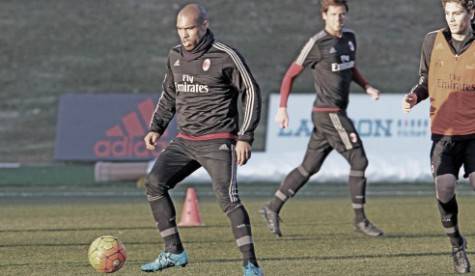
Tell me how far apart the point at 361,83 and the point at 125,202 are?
556cm

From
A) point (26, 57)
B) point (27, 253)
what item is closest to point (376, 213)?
point (27, 253)

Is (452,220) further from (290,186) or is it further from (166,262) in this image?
(290,186)

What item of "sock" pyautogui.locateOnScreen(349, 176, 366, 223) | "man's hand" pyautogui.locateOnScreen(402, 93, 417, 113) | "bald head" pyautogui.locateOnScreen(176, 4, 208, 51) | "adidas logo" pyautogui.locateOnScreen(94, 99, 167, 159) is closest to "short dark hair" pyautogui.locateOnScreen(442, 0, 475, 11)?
"man's hand" pyautogui.locateOnScreen(402, 93, 417, 113)

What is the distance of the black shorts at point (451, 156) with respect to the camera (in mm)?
9664

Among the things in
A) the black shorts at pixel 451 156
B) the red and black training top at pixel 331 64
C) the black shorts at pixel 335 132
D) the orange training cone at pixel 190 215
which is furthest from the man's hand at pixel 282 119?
the orange training cone at pixel 190 215

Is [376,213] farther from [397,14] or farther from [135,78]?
[397,14]

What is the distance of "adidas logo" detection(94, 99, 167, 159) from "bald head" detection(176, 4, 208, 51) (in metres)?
12.3

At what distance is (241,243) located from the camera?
929 centimetres

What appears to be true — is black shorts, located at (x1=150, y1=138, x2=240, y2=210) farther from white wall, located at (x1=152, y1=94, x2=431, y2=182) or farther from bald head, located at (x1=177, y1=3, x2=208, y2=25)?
white wall, located at (x1=152, y1=94, x2=431, y2=182)

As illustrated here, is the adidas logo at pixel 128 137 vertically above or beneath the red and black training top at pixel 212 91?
beneath

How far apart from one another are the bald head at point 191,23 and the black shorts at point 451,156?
2057mm

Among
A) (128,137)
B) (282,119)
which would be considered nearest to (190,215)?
(282,119)

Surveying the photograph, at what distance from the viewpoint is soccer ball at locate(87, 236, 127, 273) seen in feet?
31.4

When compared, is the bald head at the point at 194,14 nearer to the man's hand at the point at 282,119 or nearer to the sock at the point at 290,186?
the man's hand at the point at 282,119
